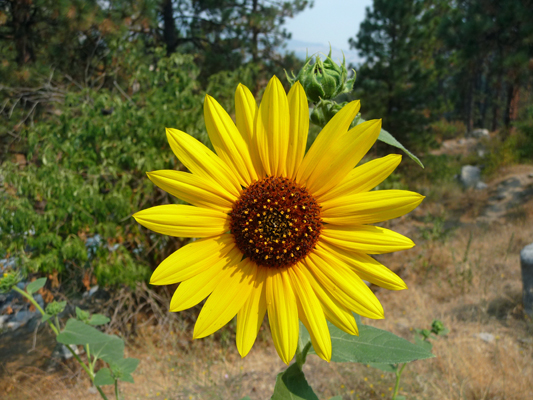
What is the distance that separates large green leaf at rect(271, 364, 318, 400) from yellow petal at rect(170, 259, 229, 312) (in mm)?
272

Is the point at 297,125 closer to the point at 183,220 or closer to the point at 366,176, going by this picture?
the point at 366,176

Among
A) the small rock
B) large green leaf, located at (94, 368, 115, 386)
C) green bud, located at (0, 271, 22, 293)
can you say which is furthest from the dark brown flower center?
the small rock

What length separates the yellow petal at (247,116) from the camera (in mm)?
896

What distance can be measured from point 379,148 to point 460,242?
591 centimetres

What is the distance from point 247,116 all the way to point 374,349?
65 centimetres

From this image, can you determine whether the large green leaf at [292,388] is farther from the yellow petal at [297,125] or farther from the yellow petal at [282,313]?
the yellow petal at [297,125]

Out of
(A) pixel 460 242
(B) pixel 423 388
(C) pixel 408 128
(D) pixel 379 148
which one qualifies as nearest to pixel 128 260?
(B) pixel 423 388

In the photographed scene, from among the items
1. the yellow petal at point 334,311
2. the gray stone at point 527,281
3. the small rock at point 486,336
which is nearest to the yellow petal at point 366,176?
the yellow petal at point 334,311

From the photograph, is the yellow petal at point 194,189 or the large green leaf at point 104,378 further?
the large green leaf at point 104,378

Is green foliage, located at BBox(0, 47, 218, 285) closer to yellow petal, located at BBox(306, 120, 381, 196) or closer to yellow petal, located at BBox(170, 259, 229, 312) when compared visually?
yellow petal, located at BBox(170, 259, 229, 312)

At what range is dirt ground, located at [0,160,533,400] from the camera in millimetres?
3355

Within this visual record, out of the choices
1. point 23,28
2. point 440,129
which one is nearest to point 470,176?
point 440,129

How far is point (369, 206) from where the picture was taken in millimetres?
867

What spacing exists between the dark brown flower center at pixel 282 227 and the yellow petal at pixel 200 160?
73mm
